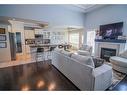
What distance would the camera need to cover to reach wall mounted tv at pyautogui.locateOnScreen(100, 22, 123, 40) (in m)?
4.47

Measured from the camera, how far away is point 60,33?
9695 millimetres

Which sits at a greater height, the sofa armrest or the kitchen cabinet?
the kitchen cabinet

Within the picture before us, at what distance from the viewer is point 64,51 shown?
329 cm

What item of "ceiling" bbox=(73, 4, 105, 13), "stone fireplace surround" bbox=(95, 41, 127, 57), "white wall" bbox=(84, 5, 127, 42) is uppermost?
"ceiling" bbox=(73, 4, 105, 13)

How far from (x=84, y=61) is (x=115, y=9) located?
4314 millimetres

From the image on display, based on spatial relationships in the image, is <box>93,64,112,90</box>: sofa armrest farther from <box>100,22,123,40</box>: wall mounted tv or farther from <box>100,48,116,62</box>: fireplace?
<box>100,22,123,40</box>: wall mounted tv

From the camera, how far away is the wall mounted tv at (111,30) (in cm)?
447

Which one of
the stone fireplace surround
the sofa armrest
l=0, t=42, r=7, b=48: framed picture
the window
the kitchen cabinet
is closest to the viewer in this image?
the sofa armrest

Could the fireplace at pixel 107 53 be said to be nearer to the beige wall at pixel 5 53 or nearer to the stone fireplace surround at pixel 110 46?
the stone fireplace surround at pixel 110 46

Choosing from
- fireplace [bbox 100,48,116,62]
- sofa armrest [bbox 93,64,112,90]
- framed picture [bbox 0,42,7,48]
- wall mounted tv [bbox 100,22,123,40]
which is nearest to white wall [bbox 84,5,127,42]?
wall mounted tv [bbox 100,22,123,40]

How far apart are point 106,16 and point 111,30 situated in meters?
1.01

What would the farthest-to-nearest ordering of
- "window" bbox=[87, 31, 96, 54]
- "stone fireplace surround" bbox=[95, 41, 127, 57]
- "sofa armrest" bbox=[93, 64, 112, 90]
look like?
"window" bbox=[87, 31, 96, 54]
"stone fireplace surround" bbox=[95, 41, 127, 57]
"sofa armrest" bbox=[93, 64, 112, 90]

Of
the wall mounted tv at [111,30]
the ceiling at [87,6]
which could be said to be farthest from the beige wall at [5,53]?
the wall mounted tv at [111,30]

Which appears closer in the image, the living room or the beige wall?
the living room
